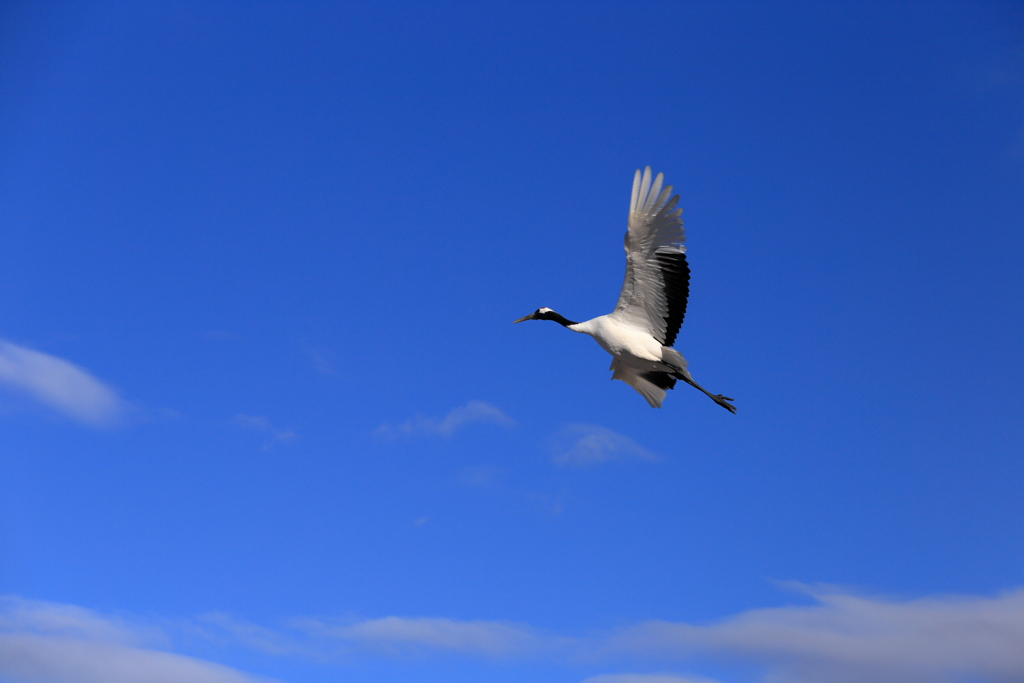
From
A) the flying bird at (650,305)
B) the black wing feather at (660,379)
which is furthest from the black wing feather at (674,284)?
the black wing feather at (660,379)

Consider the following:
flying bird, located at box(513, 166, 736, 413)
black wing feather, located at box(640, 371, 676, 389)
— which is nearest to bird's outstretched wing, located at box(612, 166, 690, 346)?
flying bird, located at box(513, 166, 736, 413)

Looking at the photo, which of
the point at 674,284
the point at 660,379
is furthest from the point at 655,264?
the point at 660,379

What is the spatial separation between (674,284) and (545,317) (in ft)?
13.2

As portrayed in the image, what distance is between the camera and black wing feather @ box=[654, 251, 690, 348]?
20.2 m

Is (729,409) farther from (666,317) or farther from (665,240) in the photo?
(665,240)

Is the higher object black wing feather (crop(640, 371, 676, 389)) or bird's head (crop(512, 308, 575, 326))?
bird's head (crop(512, 308, 575, 326))

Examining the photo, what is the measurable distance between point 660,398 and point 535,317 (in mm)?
3911

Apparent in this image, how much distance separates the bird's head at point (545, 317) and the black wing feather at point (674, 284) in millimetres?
2720

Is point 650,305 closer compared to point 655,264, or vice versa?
point 655,264

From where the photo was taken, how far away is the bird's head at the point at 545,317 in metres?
22.9

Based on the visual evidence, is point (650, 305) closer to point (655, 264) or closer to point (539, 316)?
point (655, 264)

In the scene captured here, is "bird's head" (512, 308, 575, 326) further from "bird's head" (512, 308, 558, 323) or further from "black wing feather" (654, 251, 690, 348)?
"black wing feather" (654, 251, 690, 348)

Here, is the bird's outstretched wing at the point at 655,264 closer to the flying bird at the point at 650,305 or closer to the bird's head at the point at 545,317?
the flying bird at the point at 650,305

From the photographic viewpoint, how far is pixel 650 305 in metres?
21.0
